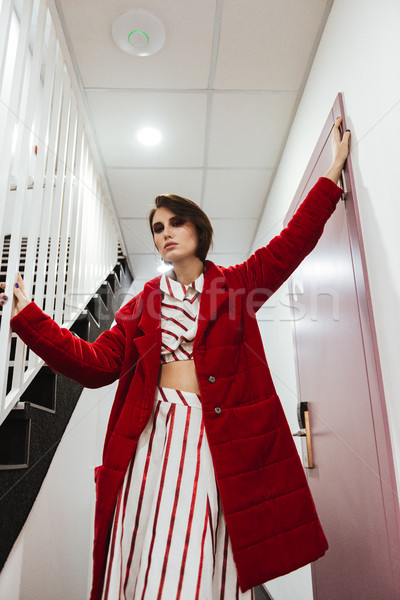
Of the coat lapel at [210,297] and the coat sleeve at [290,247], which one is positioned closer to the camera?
the coat lapel at [210,297]

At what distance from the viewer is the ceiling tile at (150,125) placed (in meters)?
2.16


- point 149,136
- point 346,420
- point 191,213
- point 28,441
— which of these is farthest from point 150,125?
point 346,420

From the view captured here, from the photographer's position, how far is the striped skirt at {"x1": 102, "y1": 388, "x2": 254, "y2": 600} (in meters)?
0.91

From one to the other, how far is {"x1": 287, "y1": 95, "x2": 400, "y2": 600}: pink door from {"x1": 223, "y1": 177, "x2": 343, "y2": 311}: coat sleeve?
8cm

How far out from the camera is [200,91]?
2100 mm

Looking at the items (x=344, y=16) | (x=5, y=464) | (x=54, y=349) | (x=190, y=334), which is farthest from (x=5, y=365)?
(x=344, y=16)

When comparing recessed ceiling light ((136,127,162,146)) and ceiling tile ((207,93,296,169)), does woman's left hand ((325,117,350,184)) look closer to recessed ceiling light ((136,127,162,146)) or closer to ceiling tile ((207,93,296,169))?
ceiling tile ((207,93,296,169))

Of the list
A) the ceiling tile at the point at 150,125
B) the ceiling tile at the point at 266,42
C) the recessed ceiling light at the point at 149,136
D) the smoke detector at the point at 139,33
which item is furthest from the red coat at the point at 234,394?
the recessed ceiling light at the point at 149,136

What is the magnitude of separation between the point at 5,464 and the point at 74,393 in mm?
673

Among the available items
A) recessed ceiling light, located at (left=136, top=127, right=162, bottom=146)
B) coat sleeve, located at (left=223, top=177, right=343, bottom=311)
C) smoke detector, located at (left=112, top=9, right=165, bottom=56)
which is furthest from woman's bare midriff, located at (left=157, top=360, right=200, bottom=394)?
recessed ceiling light, located at (left=136, top=127, right=162, bottom=146)

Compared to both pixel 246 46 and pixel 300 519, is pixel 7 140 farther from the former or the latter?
pixel 300 519

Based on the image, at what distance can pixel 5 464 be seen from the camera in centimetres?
132

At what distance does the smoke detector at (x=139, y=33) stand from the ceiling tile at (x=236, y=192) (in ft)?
3.18

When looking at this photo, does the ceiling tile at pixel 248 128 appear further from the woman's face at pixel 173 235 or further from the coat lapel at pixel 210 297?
the coat lapel at pixel 210 297
